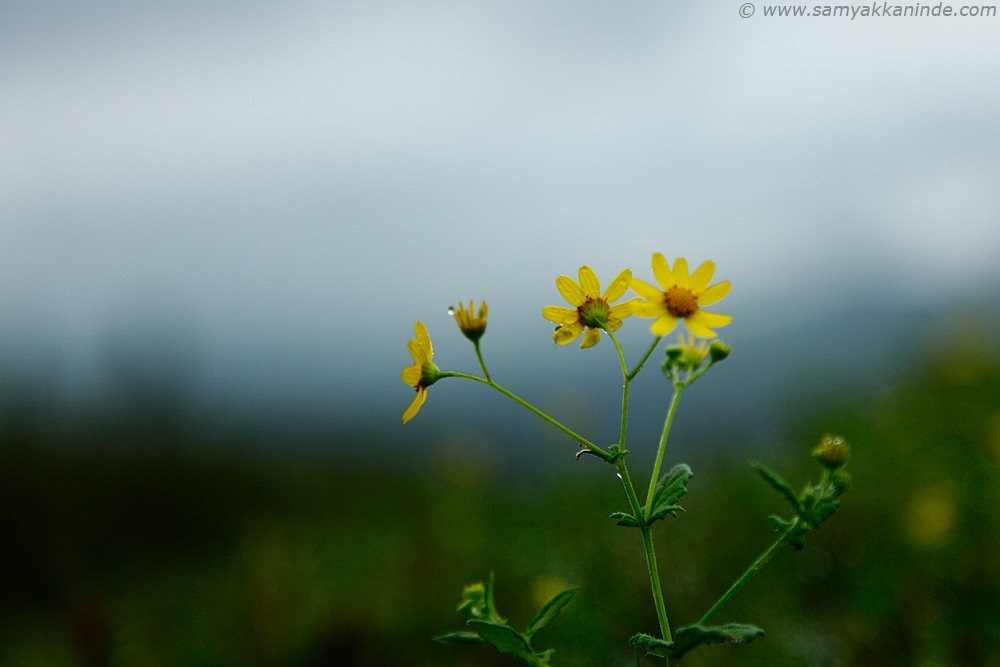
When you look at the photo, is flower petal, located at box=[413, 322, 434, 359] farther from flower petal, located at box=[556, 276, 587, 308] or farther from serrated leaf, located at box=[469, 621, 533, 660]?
serrated leaf, located at box=[469, 621, 533, 660]

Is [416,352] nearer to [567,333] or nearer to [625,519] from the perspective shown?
[567,333]

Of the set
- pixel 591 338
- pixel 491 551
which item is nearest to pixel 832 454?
pixel 591 338

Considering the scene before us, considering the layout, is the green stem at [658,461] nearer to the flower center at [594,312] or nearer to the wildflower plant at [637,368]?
the wildflower plant at [637,368]

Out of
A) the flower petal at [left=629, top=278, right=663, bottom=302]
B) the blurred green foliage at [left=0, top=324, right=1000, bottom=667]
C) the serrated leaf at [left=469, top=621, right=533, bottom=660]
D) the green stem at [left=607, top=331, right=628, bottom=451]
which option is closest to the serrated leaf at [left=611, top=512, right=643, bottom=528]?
the green stem at [left=607, top=331, right=628, bottom=451]

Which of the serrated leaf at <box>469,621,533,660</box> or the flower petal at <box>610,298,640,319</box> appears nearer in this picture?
the serrated leaf at <box>469,621,533,660</box>

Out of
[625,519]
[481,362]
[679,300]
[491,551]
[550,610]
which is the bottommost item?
[491,551]

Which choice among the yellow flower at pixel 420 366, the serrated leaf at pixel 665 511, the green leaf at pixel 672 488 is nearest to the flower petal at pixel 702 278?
the green leaf at pixel 672 488
